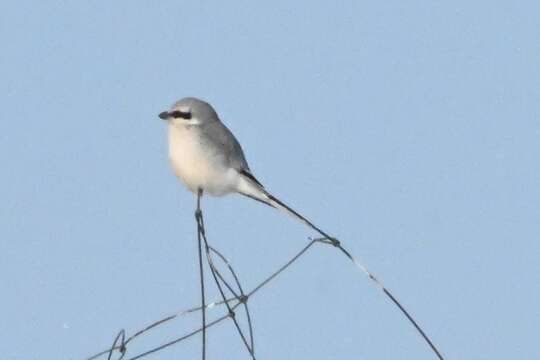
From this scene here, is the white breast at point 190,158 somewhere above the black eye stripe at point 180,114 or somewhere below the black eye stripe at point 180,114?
below

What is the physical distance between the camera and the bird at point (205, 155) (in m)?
3.70

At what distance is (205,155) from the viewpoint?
376 centimetres

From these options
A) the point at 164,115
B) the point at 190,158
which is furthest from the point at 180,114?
the point at 190,158

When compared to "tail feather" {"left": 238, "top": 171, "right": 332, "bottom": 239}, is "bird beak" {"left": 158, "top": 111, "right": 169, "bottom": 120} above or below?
above

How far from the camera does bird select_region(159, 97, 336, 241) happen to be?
12.1ft

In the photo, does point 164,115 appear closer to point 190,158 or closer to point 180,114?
point 180,114

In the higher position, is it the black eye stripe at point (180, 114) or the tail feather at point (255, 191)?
the black eye stripe at point (180, 114)

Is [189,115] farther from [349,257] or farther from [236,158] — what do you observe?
[349,257]

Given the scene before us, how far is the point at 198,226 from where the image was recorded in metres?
3.37

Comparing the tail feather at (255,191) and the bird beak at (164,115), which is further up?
the bird beak at (164,115)

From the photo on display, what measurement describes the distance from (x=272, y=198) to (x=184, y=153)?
1.17 feet

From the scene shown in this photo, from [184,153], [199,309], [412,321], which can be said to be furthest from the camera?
[184,153]

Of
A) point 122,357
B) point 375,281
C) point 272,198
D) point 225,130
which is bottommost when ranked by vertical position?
point 122,357

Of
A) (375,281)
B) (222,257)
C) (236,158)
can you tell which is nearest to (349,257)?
(375,281)
